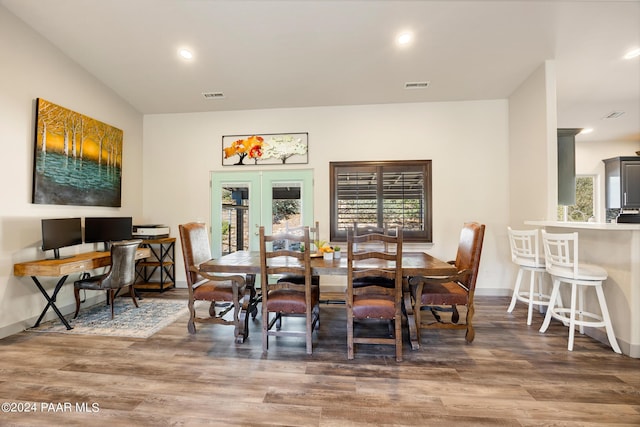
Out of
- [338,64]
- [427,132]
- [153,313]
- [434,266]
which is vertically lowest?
[153,313]

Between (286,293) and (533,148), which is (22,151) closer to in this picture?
(286,293)

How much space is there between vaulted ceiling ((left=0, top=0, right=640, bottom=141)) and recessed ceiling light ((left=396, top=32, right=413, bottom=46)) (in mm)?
47

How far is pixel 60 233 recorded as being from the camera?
3250 mm

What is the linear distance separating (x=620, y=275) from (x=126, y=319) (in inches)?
202

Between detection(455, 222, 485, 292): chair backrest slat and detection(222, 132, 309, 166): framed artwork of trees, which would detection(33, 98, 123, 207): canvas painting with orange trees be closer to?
detection(222, 132, 309, 166): framed artwork of trees

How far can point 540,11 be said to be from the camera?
2744mm

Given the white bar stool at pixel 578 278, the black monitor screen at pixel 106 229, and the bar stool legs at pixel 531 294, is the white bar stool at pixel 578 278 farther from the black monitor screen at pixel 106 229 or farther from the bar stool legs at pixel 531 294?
the black monitor screen at pixel 106 229

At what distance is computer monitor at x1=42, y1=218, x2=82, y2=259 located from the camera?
10.1 ft

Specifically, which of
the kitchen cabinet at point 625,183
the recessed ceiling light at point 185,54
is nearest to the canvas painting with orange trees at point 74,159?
the recessed ceiling light at point 185,54

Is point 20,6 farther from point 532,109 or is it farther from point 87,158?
point 532,109

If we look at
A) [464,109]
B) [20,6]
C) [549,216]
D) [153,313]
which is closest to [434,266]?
[549,216]

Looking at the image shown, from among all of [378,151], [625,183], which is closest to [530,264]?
[378,151]

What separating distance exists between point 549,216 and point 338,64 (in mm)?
3213

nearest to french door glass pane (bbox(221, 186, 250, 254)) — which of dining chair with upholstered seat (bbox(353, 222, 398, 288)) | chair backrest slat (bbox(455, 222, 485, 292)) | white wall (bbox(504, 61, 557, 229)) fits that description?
dining chair with upholstered seat (bbox(353, 222, 398, 288))
